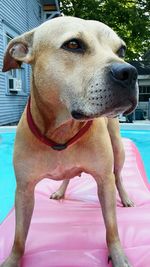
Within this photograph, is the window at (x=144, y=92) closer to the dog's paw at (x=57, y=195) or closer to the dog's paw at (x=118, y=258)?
the dog's paw at (x=57, y=195)

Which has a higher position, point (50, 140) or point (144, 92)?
point (144, 92)

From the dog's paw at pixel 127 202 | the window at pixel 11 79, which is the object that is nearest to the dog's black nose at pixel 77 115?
the dog's paw at pixel 127 202

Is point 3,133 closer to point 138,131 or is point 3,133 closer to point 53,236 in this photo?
point 138,131

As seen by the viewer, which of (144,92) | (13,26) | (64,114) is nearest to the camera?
(64,114)

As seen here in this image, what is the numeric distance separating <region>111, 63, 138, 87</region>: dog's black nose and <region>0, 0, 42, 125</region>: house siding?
29.7 feet

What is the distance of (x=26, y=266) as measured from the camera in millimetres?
Answer: 2266

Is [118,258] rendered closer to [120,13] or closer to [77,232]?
[77,232]

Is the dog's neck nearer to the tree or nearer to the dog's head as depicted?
the dog's head

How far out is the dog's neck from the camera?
2195mm

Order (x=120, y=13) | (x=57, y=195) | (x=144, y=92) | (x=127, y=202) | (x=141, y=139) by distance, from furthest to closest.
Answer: (x=144, y=92) < (x=120, y=13) < (x=141, y=139) < (x=57, y=195) < (x=127, y=202)

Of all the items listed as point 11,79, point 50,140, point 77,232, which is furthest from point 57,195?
point 11,79

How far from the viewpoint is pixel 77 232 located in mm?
2561

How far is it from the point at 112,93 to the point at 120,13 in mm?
20256

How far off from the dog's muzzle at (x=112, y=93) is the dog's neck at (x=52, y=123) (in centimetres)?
28
